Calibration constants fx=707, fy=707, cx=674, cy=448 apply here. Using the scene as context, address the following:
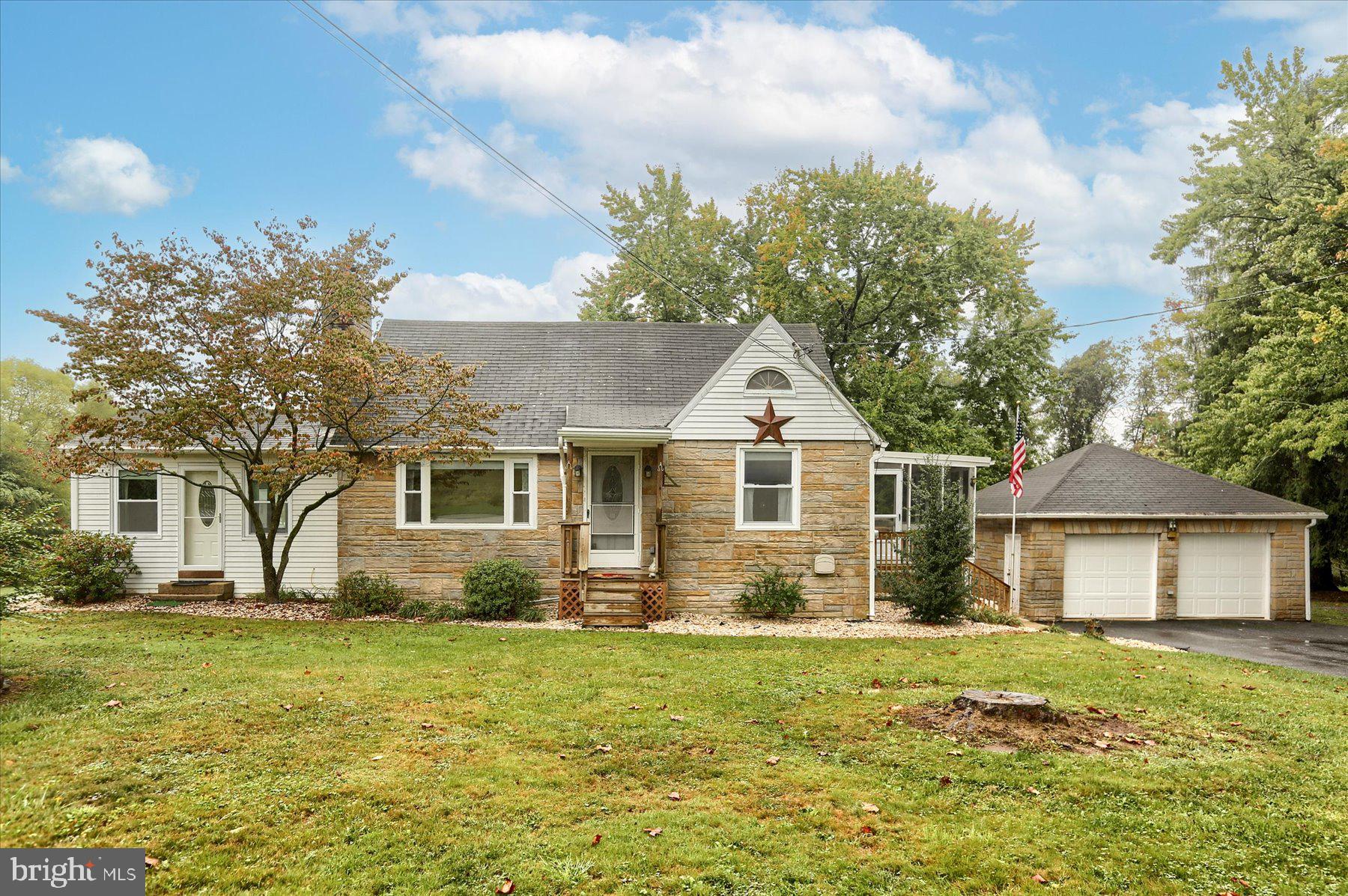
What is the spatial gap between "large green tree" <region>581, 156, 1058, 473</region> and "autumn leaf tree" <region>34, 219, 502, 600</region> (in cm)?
1297

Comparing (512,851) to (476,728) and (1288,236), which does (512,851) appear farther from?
(1288,236)

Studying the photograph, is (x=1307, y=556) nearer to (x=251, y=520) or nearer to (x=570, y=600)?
(x=570, y=600)

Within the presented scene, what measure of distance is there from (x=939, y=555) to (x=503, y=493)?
8.48m

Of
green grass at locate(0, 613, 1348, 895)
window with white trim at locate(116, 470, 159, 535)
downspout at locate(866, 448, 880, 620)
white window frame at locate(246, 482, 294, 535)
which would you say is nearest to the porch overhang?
downspout at locate(866, 448, 880, 620)

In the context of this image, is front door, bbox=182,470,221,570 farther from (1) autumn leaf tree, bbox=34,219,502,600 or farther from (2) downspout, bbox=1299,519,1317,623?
(2) downspout, bbox=1299,519,1317,623

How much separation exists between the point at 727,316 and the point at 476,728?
21.4m

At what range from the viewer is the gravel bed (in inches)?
477

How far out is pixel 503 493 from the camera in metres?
14.1

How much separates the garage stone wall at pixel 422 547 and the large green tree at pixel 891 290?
12.7 metres

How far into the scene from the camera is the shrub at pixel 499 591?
13.0 metres

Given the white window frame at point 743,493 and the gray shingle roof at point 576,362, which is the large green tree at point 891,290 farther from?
the white window frame at point 743,493

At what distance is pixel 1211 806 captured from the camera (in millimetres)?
4984

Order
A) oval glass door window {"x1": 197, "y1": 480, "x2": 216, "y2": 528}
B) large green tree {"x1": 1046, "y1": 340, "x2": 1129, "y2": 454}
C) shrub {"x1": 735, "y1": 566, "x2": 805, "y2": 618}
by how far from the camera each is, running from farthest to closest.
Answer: large green tree {"x1": 1046, "y1": 340, "x2": 1129, "y2": 454}, oval glass door window {"x1": 197, "y1": 480, "x2": 216, "y2": 528}, shrub {"x1": 735, "y1": 566, "x2": 805, "y2": 618}

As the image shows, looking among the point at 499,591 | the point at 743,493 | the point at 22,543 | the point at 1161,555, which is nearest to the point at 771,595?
the point at 743,493
